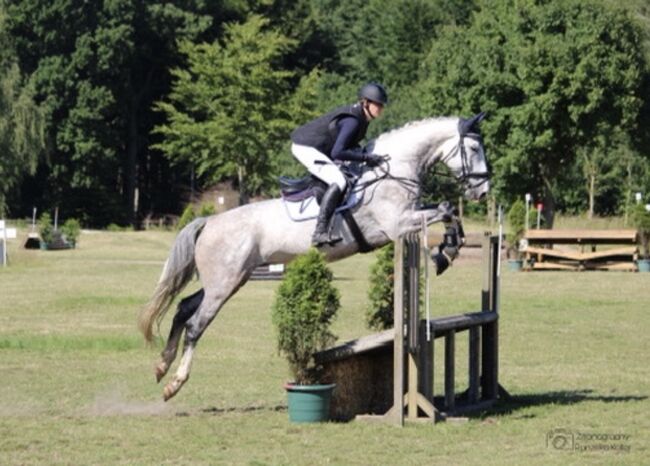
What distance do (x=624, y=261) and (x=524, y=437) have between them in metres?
27.3

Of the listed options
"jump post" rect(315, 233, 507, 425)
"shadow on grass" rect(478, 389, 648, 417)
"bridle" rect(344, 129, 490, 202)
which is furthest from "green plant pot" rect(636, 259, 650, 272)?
"bridle" rect(344, 129, 490, 202)

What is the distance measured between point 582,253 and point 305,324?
86.5ft

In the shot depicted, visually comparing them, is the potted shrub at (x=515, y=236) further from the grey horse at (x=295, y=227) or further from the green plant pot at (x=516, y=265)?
the grey horse at (x=295, y=227)

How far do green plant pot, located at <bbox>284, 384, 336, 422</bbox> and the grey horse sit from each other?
4.04 ft

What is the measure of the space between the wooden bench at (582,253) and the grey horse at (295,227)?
957 inches

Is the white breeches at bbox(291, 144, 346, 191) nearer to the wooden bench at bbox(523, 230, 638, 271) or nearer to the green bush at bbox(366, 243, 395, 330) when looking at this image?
the green bush at bbox(366, 243, 395, 330)

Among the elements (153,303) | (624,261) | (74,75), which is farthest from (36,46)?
(153,303)

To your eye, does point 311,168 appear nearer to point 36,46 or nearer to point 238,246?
point 238,246

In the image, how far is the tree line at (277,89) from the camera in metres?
50.1

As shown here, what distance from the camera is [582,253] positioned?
1409 inches

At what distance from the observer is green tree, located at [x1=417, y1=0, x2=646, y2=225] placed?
49.3 metres

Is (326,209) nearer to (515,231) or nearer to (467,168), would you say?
(467,168)

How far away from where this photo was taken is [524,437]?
977 centimetres

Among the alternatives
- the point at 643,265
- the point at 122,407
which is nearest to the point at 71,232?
the point at 643,265
